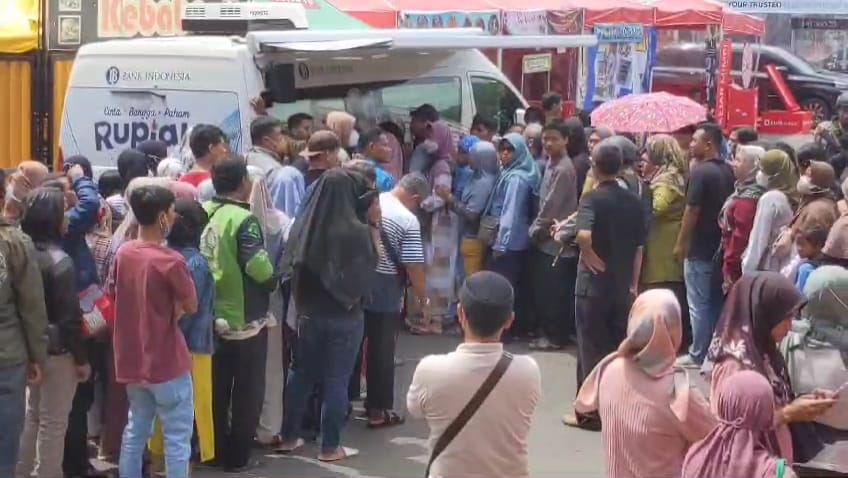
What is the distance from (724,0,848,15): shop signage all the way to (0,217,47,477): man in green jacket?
25721 mm

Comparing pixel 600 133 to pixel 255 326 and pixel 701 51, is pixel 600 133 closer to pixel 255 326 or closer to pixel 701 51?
pixel 255 326

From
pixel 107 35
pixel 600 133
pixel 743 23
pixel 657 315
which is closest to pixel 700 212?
pixel 600 133

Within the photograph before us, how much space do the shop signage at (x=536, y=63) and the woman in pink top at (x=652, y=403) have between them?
12.1 m

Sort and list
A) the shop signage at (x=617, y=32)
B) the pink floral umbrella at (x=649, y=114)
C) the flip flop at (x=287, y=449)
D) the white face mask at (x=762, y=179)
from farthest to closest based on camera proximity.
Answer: the shop signage at (x=617, y=32), the pink floral umbrella at (x=649, y=114), the white face mask at (x=762, y=179), the flip flop at (x=287, y=449)

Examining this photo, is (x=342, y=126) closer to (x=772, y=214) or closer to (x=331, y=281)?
(x=331, y=281)

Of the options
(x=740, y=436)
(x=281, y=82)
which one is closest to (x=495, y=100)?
(x=281, y=82)

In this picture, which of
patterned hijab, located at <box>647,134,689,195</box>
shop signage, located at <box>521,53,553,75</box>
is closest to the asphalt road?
patterned hijab, located at <box>647,134,689,195</box>

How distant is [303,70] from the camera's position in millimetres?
10195

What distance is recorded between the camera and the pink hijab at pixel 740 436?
387 centimetres

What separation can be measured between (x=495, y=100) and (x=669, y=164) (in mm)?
3177

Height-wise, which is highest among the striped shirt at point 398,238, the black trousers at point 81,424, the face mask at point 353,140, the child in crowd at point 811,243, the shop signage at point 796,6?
the shop signage at point 796,6

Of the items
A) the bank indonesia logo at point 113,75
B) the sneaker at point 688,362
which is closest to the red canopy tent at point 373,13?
the bank indonesia logo at point 113,75

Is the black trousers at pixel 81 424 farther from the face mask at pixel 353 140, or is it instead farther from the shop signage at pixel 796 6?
the shop signage at pixel 796 6

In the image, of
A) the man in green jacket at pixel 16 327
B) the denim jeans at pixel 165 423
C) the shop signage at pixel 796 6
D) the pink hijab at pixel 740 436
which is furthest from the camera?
the shop signage at pixel 796 6
